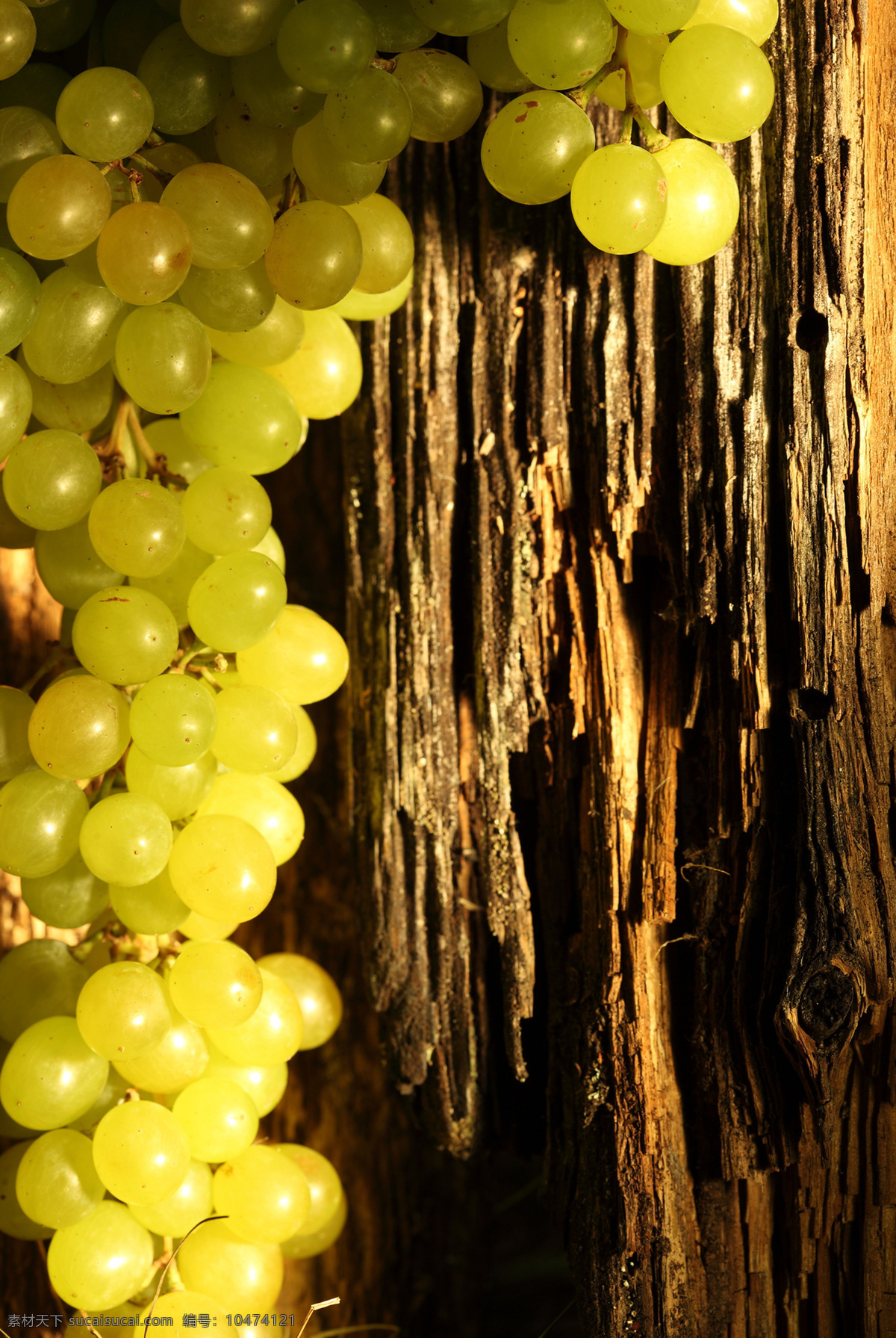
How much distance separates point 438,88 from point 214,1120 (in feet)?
2.47

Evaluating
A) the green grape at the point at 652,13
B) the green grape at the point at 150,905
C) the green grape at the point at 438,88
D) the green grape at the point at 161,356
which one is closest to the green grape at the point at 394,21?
the green grape at the point at 438,88

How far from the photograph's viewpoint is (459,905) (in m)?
0.85

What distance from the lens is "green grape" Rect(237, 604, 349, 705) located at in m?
0.75

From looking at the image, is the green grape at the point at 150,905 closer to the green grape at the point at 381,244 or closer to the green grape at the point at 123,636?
the green grape at the point at 123,636

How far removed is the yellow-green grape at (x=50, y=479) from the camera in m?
0.66

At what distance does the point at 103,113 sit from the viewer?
60 cm

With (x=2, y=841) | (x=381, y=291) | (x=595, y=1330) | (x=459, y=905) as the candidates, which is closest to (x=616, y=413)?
(x=381, y=291)

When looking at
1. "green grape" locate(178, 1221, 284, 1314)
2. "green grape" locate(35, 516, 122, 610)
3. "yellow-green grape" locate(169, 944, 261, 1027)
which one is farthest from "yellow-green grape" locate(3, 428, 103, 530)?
"green grape" locate(178, 1221, 284, 1314)

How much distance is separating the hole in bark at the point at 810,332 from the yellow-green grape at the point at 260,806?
528 mm

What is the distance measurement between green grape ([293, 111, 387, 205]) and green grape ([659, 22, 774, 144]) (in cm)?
20

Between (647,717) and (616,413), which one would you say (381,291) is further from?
(647,717)

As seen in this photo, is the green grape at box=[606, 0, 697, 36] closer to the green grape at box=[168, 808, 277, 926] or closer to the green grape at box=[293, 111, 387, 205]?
the green grape at box=[293, 111, 387, 205]

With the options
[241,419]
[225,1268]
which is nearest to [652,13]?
[241,419]

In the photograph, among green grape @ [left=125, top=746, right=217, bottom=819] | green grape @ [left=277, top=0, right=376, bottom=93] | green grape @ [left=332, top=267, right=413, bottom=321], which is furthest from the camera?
green grape @ [left=332, top=267, right=413, bottom=321]
